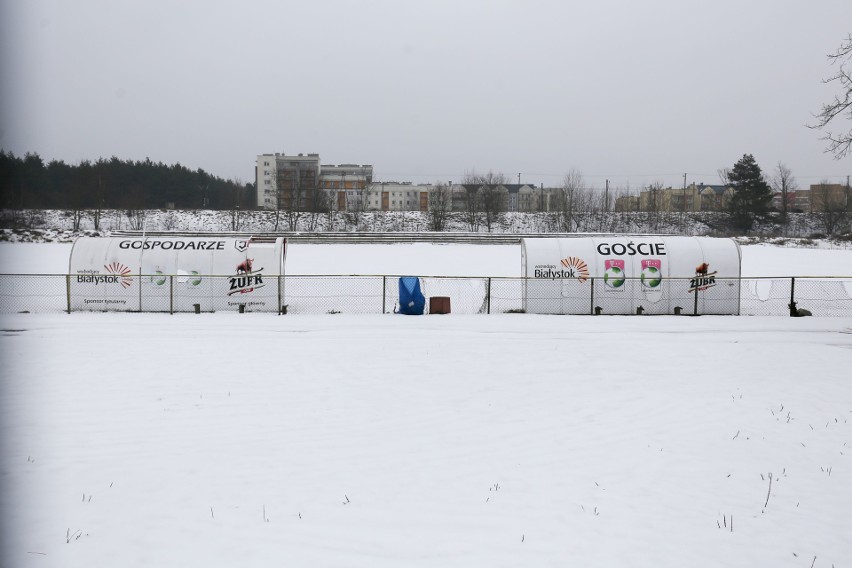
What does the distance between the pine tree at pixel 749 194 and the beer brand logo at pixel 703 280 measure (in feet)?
203

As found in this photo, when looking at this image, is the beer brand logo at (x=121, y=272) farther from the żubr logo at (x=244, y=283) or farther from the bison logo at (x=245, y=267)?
the bison logo at (x=245, y=267)

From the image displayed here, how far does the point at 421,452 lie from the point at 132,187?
102017mm

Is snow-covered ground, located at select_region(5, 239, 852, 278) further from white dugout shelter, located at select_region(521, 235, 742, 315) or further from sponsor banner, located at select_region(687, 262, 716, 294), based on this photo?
sponsor banner, located at select_region(687, 262, 716, 294)

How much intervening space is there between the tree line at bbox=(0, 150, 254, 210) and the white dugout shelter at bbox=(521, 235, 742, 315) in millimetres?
44904


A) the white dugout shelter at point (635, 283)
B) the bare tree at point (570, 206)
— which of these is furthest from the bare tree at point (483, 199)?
the white dugout shelter at point (635, 283)

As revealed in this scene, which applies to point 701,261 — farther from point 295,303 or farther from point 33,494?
point 33,494

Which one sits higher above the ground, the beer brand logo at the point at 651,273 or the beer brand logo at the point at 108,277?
the beer brand logo at the point at 651,273

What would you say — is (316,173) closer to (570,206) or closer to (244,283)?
(570,206)

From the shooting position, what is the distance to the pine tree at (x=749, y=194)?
77.8 meters

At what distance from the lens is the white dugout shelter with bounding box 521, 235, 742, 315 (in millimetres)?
22578

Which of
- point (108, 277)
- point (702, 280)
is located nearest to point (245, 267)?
point (108, 277)

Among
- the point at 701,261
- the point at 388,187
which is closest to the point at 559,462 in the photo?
the point at 701,261

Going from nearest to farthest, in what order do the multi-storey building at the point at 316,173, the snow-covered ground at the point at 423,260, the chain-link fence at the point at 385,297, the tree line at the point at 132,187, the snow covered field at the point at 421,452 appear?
the snow covered field at the point at 421,452 → the chain-link fence at the point at 385,297 → the snow-covered ground at the point at 423,260 → the tree line at the point at 132,187 → the multi-storey building at the point at 316,173

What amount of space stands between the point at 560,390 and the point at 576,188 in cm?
8871
